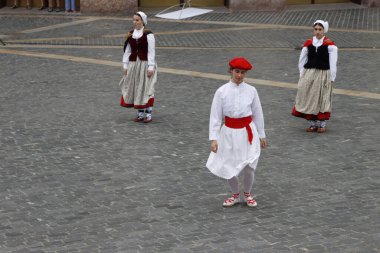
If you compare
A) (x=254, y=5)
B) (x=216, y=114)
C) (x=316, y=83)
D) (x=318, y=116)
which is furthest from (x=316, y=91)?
(x=254, y=5)

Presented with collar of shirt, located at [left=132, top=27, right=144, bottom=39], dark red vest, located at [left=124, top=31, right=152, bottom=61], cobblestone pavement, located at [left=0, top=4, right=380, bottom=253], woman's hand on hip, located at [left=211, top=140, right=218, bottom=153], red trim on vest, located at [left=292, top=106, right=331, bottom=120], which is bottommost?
cobblestone pavement, located at [left=0, top=4, right=380, bottom=253]

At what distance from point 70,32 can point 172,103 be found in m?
8.22

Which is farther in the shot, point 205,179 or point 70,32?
point 70,32

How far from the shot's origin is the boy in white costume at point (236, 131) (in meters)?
8.88

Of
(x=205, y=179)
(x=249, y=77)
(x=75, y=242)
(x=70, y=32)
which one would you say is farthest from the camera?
(x=70, y=32)

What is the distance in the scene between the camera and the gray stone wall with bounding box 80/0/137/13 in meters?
24.5

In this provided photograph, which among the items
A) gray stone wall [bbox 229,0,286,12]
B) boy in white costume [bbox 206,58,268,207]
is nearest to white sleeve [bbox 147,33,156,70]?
boy in white costume [bbox 206,58,268,207]

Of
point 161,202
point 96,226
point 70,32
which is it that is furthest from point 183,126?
point 70,32

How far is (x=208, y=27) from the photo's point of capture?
22.4 meters

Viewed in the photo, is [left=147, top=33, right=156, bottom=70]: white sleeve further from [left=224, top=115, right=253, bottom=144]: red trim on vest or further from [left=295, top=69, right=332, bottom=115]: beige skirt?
[left=224, top=115, right=253, bottom=144]: red trim on vest

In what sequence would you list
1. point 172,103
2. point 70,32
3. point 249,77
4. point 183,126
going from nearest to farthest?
1. point 183,126
2. point 172,103
3. point 249,77
4. point 70,32

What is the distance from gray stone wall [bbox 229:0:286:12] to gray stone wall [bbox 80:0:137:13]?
9.72 feet

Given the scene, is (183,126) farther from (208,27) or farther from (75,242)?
(208,27)

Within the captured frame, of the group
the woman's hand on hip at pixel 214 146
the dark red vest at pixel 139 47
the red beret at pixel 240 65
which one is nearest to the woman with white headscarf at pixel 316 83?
the dark red vest at pixel 139 47
